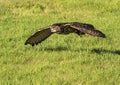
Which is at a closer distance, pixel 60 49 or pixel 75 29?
pixel 75 29

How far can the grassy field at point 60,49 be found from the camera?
242 inches

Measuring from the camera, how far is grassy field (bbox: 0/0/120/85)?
6145mm

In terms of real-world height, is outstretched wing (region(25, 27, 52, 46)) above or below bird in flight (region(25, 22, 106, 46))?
below

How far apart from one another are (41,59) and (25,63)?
27cm

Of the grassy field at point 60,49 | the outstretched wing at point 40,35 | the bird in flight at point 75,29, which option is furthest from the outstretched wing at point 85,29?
the grassy field at point 60,49

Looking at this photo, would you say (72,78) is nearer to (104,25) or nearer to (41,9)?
(104,25)

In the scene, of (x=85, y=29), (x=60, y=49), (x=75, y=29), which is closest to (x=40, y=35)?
(x=75, y=29)

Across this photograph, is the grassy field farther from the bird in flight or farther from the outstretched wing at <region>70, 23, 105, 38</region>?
the outstretched wing at <region>70, 23, 105, 38</region>

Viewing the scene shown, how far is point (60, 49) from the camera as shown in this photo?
7328 mm

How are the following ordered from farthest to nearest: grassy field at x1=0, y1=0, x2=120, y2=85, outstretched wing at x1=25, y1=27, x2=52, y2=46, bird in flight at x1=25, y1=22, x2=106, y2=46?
grassy field at x1=0, y1=0, x2=120, y2=85 → outstretched wing at x1=25, y1=27, x2=52, y2=46 → bird in flight at x1=25, y1=22, x2=106, y2=46

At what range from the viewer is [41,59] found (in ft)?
22.7

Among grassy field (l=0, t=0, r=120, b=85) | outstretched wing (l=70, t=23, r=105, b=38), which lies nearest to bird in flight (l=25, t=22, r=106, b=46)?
outstretched wing (l=70, t=23, r=105, b=38)

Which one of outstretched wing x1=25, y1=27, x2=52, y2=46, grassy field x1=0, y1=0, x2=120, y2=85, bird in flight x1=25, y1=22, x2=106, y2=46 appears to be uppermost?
bird in flight x1=25, y1=22, x2=106, y2=46

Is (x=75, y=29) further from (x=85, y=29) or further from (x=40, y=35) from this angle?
(x=40, y=35)
